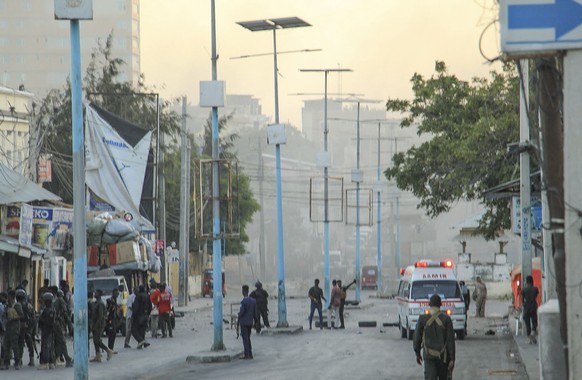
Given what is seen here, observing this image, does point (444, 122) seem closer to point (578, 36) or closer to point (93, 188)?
point (93, 188)

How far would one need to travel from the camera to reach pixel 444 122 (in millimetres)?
47188

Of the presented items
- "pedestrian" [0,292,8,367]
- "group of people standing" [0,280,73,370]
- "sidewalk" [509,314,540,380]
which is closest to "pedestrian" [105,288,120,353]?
"pedestrian" [0,292,8,367]

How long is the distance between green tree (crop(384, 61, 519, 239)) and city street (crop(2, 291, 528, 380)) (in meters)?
4.67

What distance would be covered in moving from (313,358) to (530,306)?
662 centimetres

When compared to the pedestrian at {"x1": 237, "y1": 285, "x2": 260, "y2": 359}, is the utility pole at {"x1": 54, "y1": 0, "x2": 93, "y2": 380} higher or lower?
higher

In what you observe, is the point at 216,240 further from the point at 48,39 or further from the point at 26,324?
the point at 48,39

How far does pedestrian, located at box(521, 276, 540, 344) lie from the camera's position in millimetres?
34688

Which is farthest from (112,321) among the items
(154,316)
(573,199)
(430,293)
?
(573,199)

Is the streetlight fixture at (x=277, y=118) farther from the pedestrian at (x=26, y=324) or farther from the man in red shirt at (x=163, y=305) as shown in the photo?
the pedestrian at (x=26, y=324)

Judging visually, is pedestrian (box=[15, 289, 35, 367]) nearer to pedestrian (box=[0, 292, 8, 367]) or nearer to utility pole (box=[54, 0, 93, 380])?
pedestrian (box=[0, 292, 8, 367])

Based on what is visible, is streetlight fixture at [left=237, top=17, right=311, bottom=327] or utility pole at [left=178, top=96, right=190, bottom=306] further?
utility pole at [left=178, top=96, right=190, bottom=306]

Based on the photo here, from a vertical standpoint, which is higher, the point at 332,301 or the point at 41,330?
the point at 41,330

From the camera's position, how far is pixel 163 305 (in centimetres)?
4278

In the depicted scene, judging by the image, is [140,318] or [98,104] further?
[98,104]
